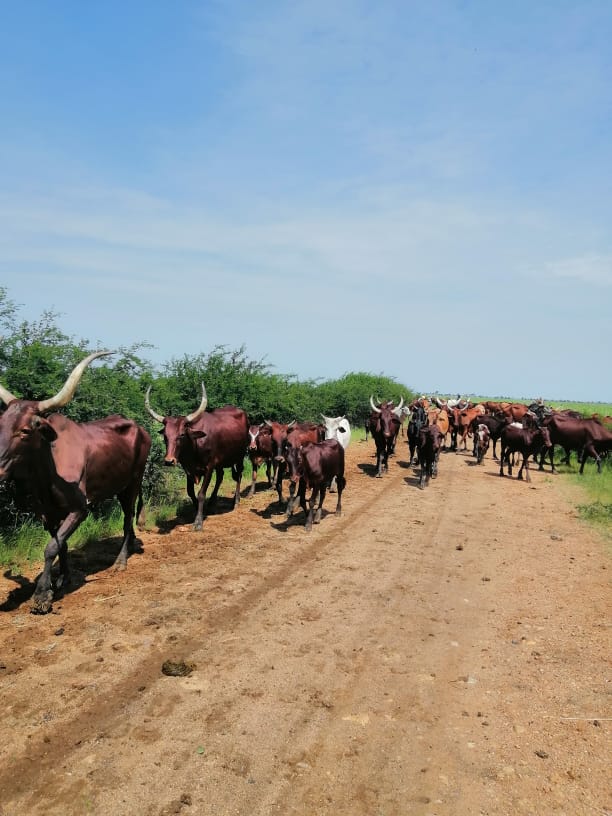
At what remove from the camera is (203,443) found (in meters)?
10.1

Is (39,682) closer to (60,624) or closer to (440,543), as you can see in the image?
(60,624)

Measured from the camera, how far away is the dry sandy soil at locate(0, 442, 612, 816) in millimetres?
3434

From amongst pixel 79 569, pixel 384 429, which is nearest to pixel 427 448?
pixel 384 429

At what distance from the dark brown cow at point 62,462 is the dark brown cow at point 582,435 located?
15385 millimetres

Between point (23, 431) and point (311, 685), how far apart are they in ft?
12.4

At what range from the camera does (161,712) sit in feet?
13.7

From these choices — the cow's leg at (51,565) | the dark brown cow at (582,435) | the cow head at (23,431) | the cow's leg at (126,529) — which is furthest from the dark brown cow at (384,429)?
the cow head at (23,431)

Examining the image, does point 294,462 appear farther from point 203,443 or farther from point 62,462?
point 62,462

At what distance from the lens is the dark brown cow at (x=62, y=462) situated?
222 inches

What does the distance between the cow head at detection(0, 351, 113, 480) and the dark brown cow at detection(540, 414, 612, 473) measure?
54.9ft

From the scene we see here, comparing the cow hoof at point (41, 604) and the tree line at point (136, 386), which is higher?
the tree line at point (136, 386)

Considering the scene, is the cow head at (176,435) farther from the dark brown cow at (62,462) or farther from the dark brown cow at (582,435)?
the dark brown cow at (582,435)

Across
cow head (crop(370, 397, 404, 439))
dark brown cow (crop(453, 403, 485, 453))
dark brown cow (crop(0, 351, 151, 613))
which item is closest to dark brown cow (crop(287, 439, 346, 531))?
dark brown cow (crop(0, 351, 151, 613))

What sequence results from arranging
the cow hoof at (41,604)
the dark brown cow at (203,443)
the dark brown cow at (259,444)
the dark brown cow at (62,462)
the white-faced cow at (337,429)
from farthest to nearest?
1. the white-faced cow at (337,429)
2. the dark brown cow at (259,444)
3. the dark brown cow at (203,443)
4. the cow hoof at (41,604)
5. the dark brown cow at (62,462)
